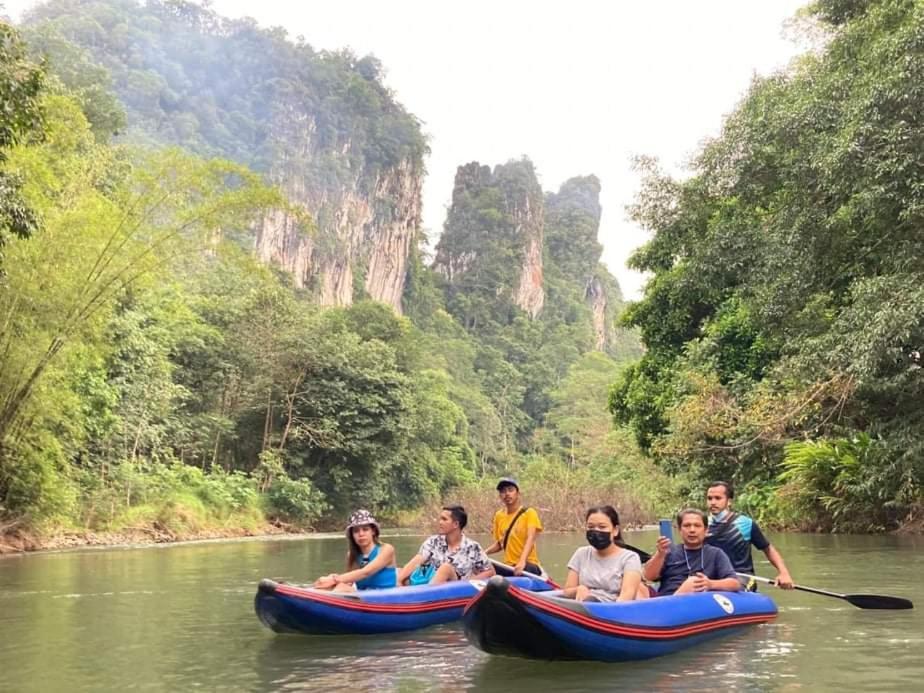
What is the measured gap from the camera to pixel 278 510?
25875 mm

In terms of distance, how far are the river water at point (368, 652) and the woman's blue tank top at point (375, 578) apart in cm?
47

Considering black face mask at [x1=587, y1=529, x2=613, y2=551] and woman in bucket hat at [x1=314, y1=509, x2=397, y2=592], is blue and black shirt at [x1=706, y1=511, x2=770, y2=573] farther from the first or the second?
woman in bucket hat at [x1=314, y1=509, x2=397, y2=592]

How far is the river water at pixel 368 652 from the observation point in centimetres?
479

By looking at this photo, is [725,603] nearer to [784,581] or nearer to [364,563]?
[784,581]

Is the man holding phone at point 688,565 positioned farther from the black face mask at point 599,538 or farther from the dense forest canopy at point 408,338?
the dense forest canopy at point 408,338

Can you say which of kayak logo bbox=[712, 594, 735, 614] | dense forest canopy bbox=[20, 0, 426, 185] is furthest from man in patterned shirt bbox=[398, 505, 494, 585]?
dense forest canopy bbox=[20, 0, 426, 185]

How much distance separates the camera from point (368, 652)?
5.64 meters

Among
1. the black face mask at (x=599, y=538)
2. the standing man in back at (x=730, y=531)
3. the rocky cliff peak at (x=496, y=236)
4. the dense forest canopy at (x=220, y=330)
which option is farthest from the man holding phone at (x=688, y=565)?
the rocky cliff peak at (x=496, y=236)

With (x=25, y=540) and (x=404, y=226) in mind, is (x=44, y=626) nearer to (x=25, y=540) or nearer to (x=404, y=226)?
(x=25, y=540)

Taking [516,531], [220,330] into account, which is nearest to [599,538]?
[516,531]

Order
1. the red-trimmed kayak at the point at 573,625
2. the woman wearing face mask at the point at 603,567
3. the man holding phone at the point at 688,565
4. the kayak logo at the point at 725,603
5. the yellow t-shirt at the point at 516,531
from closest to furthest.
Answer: the red-trimmed kayak at the point at 573,625 → the woman wearing face mask at the point at 603,567 → the kayak logo at the point at 725,603 → the man holding phone at the point at 688,565 → the yellow t-shirt at the point at 516,531

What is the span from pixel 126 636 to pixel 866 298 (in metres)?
8.34

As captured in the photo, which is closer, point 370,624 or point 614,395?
point 370,624

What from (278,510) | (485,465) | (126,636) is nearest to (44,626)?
(126,636)
